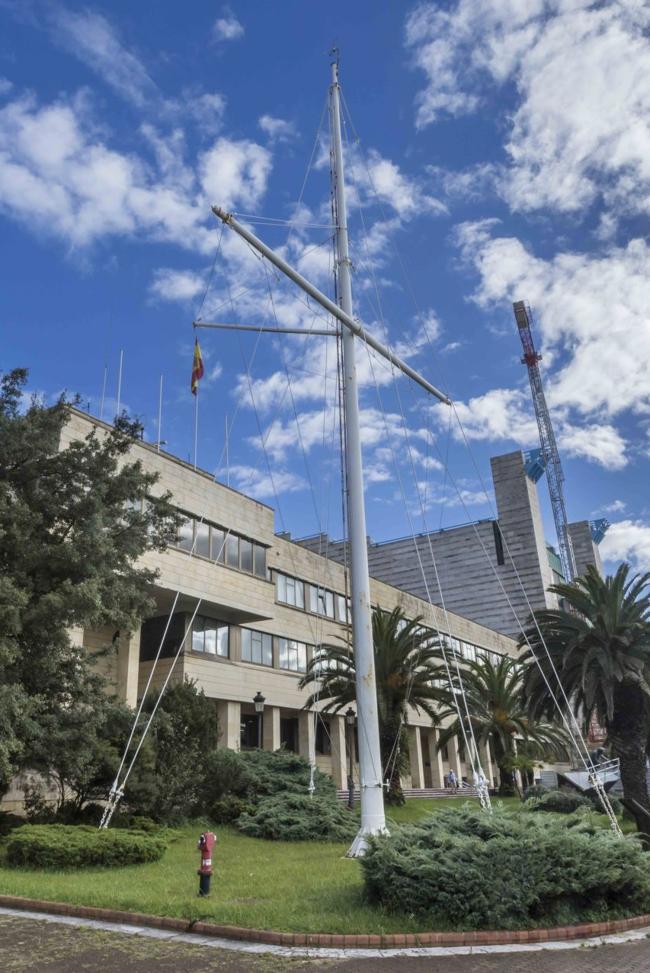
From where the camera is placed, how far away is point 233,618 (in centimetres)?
4075

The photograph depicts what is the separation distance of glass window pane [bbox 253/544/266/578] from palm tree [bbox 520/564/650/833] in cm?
1839

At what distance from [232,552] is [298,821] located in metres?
18.5

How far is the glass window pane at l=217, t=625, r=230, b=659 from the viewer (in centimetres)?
3934

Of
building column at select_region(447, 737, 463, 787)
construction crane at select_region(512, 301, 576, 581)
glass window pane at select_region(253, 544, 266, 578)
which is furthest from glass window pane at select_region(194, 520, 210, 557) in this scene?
construction crane at select_region(512, 301, 576, 581)

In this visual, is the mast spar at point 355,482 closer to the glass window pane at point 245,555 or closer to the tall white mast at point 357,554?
the tall white mast at point 357,554

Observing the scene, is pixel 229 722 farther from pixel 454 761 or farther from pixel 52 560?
pixel 454 761

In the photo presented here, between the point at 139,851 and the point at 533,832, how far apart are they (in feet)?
31.4

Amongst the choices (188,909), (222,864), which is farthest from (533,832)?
(222,864)

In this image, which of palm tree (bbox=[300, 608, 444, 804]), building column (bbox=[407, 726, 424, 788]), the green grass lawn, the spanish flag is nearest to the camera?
the green grass lawn

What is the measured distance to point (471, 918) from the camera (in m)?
9.74

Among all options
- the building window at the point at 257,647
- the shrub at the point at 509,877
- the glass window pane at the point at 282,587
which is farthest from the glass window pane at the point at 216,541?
the shrub at the point at 509,877

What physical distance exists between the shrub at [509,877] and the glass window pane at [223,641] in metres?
29.1

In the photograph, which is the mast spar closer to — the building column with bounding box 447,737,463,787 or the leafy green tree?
the leafy green tree

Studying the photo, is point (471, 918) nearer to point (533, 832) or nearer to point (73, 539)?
point (533, 832)
